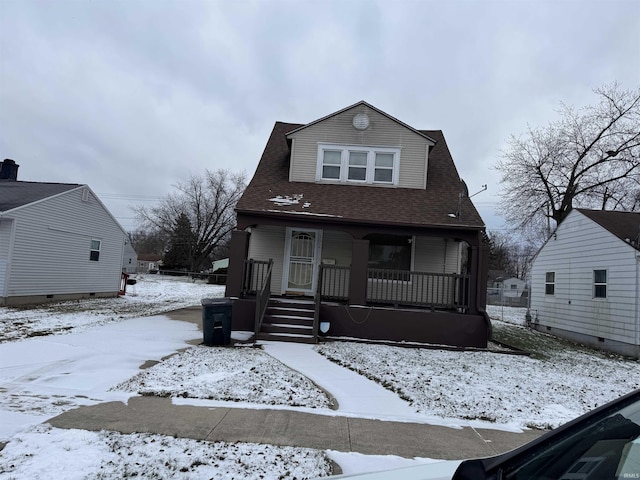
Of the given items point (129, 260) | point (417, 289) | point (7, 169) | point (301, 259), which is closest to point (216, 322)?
point (301, 259)

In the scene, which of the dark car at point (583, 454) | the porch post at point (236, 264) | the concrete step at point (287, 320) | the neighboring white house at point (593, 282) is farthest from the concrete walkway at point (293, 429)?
the neighboring white house at point (593, 282)

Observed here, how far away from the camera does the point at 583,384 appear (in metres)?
6.98

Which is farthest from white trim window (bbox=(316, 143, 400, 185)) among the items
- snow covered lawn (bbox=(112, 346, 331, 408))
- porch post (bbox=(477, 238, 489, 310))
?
snow covered lawn (bbox=(112, 346, 331, 408))

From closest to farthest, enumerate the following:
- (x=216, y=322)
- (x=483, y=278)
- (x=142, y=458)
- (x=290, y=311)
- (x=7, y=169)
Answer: (x=142, y=458) < (x=216, y=322) < (x=290, y=311) < (x=483, y=278) < (x=7, y=169)

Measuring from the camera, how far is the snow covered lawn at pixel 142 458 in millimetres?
3164

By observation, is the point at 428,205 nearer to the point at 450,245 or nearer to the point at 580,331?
the point at 450,245

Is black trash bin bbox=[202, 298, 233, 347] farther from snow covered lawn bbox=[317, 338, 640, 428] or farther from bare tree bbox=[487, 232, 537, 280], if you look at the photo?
bare tree bbox=[487, 232, 537, 280]

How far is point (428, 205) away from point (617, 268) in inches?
248

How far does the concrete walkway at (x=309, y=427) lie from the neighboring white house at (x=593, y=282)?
390 inches

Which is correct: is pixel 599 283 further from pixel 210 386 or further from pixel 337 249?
pixel 210 386

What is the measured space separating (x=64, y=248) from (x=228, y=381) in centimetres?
1384

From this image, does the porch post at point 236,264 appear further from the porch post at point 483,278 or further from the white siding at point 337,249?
the porch post at point 483,278

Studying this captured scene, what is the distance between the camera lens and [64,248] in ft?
53.3

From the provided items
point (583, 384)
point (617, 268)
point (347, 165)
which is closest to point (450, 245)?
point (347, 165)
